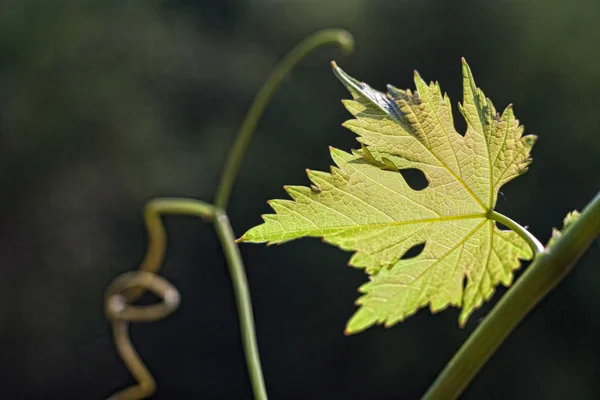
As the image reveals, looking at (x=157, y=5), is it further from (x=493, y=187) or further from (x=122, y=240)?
(x=493, y=187)

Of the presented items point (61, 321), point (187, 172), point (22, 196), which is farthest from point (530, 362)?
point (22, 196)

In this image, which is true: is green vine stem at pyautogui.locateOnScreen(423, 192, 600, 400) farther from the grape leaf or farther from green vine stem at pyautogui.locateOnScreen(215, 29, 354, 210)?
green vine stem at pyautogui.locateOnScreen(215, 29, 354, 210)

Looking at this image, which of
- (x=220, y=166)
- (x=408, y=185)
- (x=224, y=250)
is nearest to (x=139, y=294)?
(x=224, y=250)

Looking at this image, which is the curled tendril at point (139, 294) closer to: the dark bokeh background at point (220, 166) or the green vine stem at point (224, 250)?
the green vine stem at point (224, 250)

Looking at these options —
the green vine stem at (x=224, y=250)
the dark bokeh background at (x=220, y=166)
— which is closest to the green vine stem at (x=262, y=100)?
the green vine stem at (x=224, y=250)

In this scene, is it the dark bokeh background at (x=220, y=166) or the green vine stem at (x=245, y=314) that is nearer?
the green vine stem at (x=245, y=314)

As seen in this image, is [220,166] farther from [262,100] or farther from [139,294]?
[262,100]
